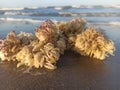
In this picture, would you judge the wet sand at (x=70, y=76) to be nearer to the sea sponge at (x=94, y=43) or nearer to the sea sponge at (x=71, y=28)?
the sea sponge at (x=94, y=43)

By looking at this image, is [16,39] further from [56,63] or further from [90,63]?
[90,63]

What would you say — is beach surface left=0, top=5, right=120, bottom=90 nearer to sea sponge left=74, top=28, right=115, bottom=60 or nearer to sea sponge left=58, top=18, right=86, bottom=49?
sea sponge left=74, top=28, right=115, bottom=60

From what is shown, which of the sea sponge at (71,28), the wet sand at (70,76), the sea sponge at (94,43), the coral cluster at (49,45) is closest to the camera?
the wet sand at (70,76)

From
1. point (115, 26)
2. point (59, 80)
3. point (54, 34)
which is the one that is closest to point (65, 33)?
point (54, 34)

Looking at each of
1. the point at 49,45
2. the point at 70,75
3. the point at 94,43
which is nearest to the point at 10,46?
the point at 49,45

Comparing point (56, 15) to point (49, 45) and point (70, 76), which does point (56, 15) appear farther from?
point (70, 76)

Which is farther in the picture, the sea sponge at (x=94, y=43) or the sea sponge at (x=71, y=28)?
the sea sponge at (x=71, y=28)

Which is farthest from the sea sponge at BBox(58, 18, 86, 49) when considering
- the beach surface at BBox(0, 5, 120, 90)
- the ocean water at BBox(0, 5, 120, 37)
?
the ocean water at BBox(0, 5, 120, 37)

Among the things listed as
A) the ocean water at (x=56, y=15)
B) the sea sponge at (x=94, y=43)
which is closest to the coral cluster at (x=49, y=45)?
the sea sponge at (x=94, y=43)
